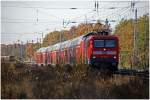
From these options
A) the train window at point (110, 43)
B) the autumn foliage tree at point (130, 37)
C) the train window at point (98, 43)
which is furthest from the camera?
the autumn foliage tree at point (130, 37)

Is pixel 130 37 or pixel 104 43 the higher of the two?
pixel 130 37

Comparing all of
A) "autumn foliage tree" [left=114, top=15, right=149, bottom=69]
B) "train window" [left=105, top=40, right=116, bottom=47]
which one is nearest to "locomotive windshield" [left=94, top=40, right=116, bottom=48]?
"train window" [left=105, top=40, right=116, bottom=47]

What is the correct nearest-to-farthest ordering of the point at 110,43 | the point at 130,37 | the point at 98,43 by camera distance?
the point at 98,43 → the point at 110,43 → the point at 130,37

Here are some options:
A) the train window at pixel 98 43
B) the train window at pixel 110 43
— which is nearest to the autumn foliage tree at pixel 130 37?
the train window at pixel 110 43

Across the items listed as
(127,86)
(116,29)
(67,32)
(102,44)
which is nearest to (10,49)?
(67,32)

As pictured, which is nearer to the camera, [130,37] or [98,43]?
[98,43]

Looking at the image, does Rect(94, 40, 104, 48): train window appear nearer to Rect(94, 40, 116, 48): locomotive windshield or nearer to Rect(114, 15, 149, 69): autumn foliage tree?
Rect(94, 40, 116, 48): locomotive windshield

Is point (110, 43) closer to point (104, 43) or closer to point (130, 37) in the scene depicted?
point (104, 43)

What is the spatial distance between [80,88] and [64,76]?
4.48m

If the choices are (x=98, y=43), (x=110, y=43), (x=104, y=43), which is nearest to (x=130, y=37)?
(x=110, y=43)

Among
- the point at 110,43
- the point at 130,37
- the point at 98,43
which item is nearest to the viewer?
the point at 98,43

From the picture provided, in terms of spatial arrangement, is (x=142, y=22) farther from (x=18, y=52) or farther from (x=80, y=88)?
(x=18, y=52)

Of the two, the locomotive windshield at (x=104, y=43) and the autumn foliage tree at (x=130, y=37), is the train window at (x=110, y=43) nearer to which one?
the locomotive windshield at (x=104, y=43)

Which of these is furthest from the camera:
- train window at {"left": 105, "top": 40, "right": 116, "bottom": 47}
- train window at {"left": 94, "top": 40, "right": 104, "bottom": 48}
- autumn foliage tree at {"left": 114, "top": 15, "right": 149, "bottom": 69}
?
autumn foliage tree at {"left": 114, "top": 15, "right": 149, "bottom": 69}
